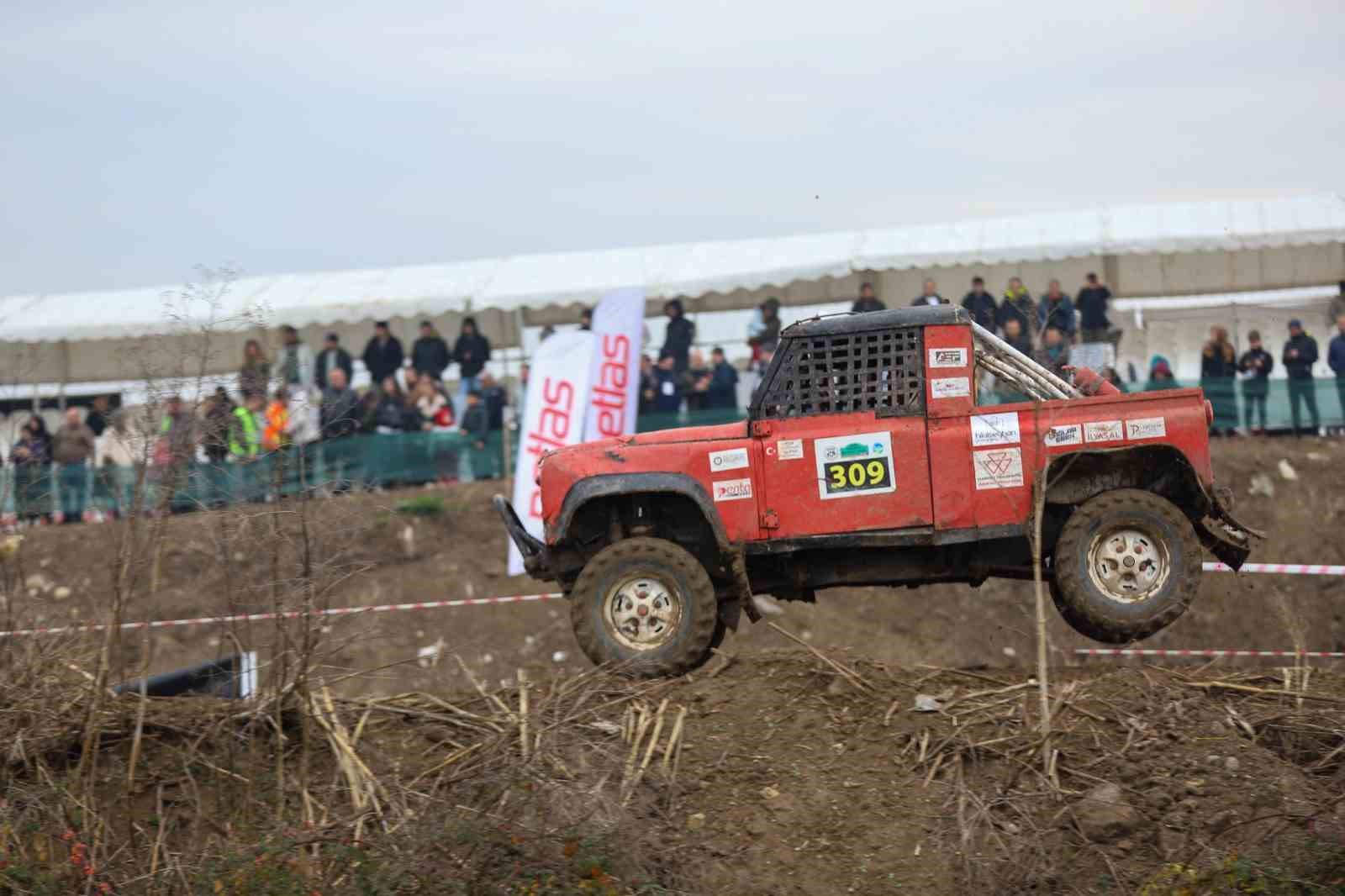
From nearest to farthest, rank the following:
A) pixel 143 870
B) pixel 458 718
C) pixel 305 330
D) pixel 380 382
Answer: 1. pixel 143 870
2. pixel 458 718
3. pixel 380 382
4. pixel 305 330

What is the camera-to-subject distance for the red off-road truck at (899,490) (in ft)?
31.4

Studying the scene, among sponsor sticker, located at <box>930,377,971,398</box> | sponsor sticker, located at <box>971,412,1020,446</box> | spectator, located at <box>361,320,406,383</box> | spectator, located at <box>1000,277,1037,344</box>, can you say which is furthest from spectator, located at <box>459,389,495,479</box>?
sponsor sticker, located at <box>971,412,1020,446</box>

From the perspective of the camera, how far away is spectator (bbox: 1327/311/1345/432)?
18.8m

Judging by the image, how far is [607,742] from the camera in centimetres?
964

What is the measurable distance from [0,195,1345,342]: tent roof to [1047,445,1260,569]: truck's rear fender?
1056 centimetres

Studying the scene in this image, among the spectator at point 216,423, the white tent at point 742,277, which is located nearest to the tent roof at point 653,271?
the white tent at point 742,277

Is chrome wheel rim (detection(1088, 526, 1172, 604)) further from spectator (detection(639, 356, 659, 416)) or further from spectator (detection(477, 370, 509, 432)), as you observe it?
spectator (detection(477, 370, 509, 432))

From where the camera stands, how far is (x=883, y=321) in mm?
9820

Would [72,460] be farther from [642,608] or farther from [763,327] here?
[642,608]

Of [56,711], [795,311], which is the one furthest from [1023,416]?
[795,311]

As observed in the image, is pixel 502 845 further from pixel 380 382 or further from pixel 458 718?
pixel 380 382

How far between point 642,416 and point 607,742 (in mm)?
9803

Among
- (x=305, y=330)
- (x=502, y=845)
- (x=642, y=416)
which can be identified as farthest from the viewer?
(x=305, y=330)

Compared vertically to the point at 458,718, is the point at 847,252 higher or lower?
higher
